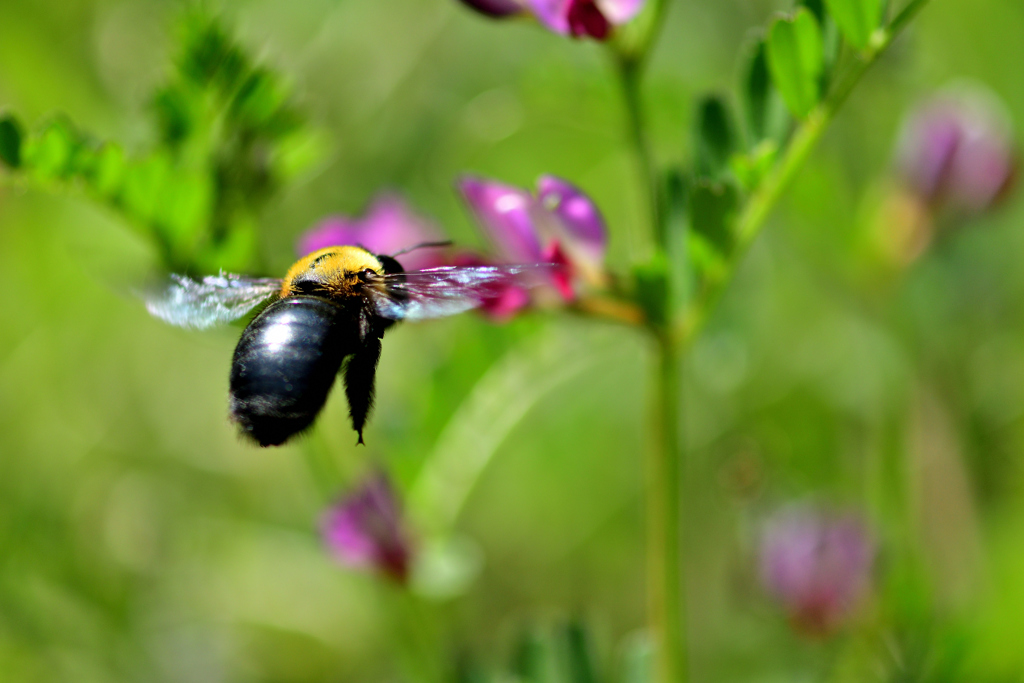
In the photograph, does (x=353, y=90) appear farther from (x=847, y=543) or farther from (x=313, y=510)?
(x=847, y=543)

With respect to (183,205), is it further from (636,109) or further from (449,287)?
(636,109)

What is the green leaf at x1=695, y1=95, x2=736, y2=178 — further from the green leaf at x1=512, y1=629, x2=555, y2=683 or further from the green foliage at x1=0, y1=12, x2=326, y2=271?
the green leaf at x1=512, y1=629, x2=555, y2=683

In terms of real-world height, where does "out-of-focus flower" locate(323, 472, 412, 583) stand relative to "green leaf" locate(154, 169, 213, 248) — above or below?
below

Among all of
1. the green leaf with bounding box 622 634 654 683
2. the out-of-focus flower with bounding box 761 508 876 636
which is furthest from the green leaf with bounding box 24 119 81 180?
the out-of-focus flower with bounding box 761 508 876 636

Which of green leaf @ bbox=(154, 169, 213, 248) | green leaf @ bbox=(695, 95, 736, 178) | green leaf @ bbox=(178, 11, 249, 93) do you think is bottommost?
green leaf @ bbox=(695, 95, 736, 178)

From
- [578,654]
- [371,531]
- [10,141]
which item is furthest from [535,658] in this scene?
[10,141]

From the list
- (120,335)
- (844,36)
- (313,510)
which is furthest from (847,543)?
(120,335)
